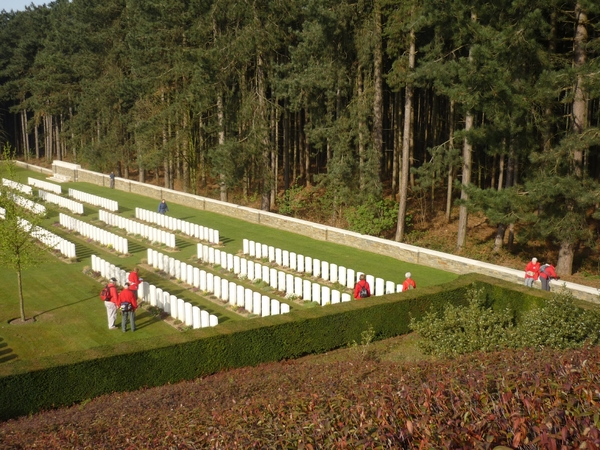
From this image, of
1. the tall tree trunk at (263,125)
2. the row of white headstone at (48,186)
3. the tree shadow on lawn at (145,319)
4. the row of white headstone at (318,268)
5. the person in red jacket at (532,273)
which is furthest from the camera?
the row of white headstone at (48,186)

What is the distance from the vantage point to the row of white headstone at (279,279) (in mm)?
17844

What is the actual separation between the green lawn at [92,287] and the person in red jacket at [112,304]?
27 cm

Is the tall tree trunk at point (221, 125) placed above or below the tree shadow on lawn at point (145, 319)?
above

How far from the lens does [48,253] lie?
85.0 feet

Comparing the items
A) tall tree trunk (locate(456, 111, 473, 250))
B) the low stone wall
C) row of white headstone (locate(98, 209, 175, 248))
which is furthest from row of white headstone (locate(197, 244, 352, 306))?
tall tree trunk (locate(456, 111, 473, 250))

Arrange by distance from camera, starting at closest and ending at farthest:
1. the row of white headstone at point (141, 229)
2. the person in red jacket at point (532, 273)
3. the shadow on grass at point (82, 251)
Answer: the person in red jacket at point (532, 273) < the shadow on grass at point (82, 251) < the row of white headstone at point (141, 229)

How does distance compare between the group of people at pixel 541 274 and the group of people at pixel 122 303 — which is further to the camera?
the group of people at pixel 541 274

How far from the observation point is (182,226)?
28656mm

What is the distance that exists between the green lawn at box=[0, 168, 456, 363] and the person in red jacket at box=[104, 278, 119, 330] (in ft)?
0.89

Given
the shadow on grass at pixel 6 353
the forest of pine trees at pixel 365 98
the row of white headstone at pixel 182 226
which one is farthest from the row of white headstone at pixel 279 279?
the shadow on grass at pixel 6 353

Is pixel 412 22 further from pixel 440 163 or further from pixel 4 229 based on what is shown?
pixel 4 229

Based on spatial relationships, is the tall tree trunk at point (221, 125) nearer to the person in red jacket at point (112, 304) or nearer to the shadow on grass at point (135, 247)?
the shadow on grass at point (135, 247)

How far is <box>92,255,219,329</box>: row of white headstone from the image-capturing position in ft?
52.6

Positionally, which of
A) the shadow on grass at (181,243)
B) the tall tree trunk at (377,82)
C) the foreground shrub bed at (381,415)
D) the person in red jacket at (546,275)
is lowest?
the shadow on grass at (181,243)
